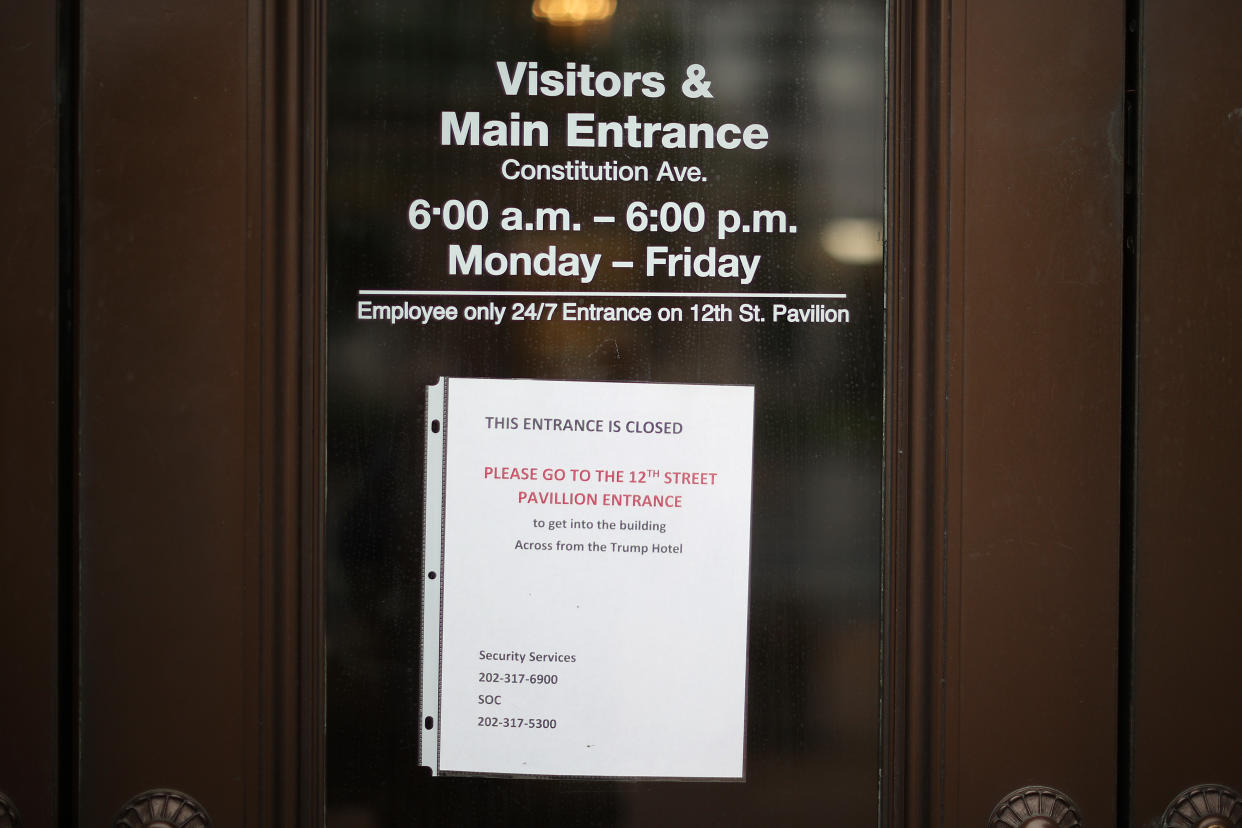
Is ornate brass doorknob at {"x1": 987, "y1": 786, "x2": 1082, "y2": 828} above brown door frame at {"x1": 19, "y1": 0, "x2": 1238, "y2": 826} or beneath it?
beneath

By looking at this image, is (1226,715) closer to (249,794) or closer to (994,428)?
(994,428)

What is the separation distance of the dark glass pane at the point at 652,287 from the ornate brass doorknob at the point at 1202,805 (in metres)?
0.43

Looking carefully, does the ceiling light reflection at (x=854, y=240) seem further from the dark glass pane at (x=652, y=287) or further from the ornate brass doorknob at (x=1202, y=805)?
the ornate brass doorknob at (x=1202, y=805)

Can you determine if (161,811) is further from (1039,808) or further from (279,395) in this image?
(1039,808)

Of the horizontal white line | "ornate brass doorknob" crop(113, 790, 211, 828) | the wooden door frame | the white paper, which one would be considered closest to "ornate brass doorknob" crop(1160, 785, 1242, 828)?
the wooden door frame

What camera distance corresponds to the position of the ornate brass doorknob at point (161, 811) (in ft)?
4.15

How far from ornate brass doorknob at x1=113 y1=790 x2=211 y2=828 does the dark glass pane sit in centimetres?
20

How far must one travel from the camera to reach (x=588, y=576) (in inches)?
51.6

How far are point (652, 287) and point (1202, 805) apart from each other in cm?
106

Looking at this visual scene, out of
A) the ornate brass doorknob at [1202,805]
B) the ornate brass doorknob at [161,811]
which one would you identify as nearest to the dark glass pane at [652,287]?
the ornate brass doorknob at [161,811]

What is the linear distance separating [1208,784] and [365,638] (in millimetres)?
1211

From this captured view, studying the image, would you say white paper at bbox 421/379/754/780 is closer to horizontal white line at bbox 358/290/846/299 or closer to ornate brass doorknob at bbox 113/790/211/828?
horizontal white line at bbox 358/290/846/299

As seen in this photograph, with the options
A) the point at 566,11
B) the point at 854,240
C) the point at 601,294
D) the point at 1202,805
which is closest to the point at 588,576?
the point at 601,294

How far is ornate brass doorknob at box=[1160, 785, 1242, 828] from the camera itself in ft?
4.19
